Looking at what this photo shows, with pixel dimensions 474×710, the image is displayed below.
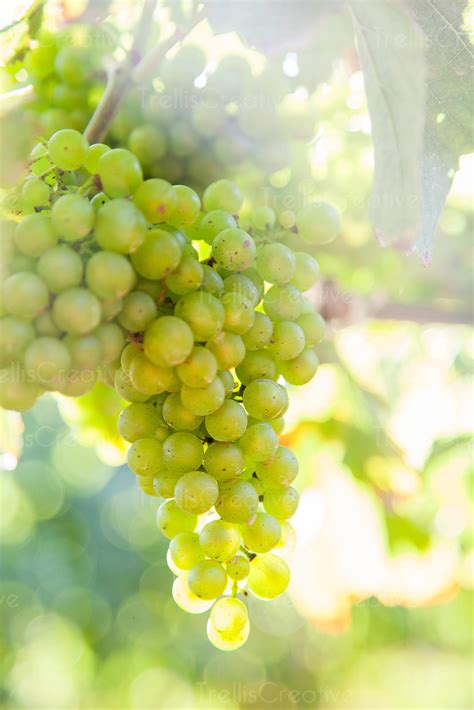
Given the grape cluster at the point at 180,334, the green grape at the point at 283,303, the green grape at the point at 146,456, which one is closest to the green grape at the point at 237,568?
the grape cluster at the point at 180,334

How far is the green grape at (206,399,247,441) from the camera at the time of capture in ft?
1.77

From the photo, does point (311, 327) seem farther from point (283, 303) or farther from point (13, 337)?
point (13, 337)

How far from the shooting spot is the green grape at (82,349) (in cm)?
47

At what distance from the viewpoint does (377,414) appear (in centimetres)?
120

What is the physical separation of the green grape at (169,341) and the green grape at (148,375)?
0.05ft

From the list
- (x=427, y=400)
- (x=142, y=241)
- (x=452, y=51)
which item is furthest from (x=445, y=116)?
(x=427, y=400)

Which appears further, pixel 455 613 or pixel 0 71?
pixel 455 613

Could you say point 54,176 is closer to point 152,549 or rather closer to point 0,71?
point 0,71

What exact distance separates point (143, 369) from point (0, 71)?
0.47 m

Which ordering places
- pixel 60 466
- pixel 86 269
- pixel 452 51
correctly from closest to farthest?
pixel 86 269 → pixel 452 51 → pixel 60 466

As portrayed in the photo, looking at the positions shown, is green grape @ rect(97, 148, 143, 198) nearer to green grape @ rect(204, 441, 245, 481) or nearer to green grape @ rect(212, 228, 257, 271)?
green grape @ rect(212, 228, 257, 271)

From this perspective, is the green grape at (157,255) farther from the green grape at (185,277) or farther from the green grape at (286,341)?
the green grape at (286,341)

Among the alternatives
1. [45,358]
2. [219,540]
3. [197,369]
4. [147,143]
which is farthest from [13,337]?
[147,143]

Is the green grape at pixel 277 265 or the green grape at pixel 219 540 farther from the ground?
the green grape at pixel 277 265
